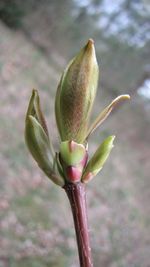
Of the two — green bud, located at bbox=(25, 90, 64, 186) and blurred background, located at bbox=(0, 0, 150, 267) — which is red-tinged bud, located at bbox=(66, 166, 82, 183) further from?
blurred background, located at bbox=(0, 0, 150, 267)

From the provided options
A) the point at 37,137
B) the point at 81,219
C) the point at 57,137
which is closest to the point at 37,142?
the point at 37,137

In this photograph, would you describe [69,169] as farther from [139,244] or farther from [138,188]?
[138,188]

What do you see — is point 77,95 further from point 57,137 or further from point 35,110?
point 57,137

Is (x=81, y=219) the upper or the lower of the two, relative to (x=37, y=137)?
lower

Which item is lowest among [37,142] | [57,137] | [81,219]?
[81,219]

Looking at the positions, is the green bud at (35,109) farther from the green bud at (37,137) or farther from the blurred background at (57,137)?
the blurred background at (57,137)

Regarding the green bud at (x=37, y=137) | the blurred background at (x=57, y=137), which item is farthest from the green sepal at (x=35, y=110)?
A: the blurred background at (x=57, y=137)

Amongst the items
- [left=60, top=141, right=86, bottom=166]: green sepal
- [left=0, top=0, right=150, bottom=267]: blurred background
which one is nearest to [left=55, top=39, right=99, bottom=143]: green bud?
[left=60, top=141, right=86, bottom=166]: green sepal
